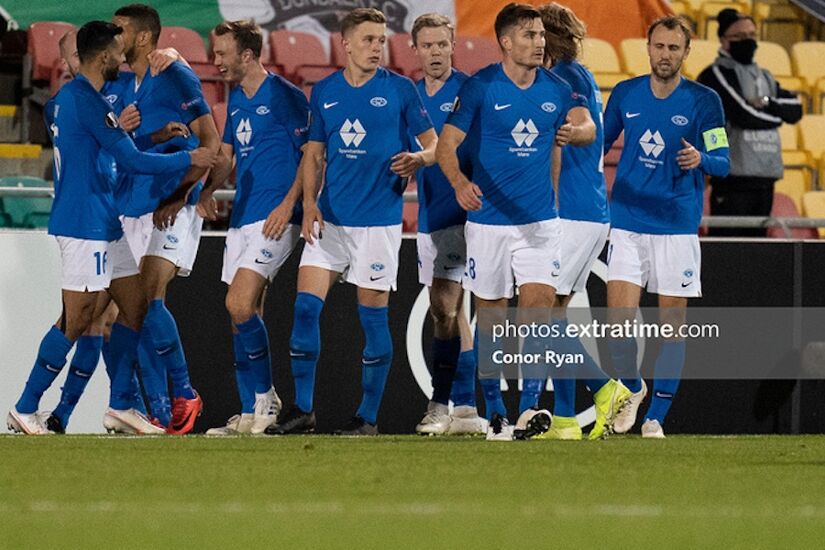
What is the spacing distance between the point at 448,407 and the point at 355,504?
14.6 ft

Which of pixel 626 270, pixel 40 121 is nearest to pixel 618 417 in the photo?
pixel 626 270

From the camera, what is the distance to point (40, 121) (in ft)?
45.5

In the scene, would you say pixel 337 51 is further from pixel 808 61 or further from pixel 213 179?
pixel 213 179

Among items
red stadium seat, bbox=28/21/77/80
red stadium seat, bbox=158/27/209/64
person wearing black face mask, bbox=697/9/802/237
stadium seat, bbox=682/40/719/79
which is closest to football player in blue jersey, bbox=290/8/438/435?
person wearing black face mask, bbox=697/9/802/237

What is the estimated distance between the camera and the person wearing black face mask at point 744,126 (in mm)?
12141

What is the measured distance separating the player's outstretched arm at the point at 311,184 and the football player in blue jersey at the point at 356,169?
0.04 ft

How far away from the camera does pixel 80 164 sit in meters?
8.88

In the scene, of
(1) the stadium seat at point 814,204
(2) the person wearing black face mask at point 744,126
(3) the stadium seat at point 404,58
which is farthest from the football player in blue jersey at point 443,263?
(1) the stadium seat at point 814,204

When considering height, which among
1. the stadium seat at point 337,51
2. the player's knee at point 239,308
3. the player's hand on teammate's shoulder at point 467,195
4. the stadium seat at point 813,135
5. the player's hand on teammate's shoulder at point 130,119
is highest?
the stadium seat at point 337,51

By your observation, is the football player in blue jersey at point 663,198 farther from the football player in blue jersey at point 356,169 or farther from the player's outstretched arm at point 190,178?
the player's outstretched arm at point 190,178

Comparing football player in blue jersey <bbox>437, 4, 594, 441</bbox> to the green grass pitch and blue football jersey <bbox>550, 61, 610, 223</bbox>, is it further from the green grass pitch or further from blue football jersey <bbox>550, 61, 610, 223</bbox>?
the green grass pitch

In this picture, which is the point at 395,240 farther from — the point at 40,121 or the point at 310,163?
the point at 40,121

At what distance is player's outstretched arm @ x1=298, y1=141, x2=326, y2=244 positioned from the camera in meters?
8.84

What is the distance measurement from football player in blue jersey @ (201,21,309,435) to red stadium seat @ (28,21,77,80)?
4495 mm
